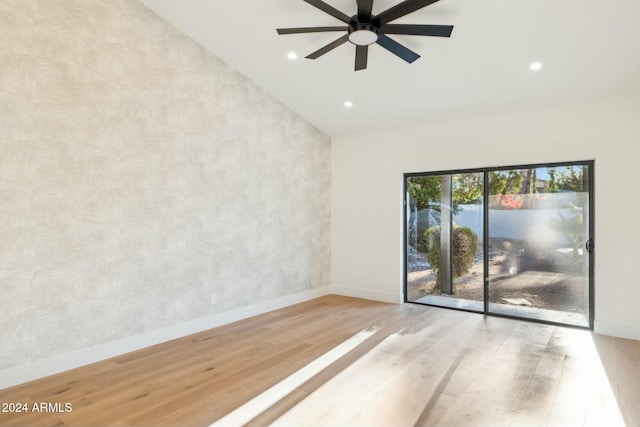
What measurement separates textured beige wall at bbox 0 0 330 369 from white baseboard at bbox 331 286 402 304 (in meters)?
1.59

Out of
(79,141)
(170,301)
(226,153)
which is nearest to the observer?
(79,141)

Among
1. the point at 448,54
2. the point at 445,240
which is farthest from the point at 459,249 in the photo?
the point at 448,54

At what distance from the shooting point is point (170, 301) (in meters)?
3.97

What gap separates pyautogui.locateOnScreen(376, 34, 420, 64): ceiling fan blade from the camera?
3.16m

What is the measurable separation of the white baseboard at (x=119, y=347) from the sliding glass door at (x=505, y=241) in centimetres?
257

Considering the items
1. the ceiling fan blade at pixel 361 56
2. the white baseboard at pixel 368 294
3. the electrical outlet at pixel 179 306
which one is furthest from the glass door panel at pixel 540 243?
the electrical outlet at pixel 179 306

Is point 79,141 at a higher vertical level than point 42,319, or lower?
higher

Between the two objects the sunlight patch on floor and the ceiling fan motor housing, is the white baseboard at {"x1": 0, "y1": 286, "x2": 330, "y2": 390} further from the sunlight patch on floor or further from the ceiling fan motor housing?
the ceiling fan motor housing

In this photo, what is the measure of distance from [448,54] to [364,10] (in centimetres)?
148

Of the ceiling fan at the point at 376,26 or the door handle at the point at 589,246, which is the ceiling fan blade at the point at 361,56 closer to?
the ceiling fan at the point at 376,26

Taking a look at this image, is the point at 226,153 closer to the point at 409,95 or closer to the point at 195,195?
the point at 195,195

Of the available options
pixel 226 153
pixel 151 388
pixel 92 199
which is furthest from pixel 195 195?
pixel 151 388

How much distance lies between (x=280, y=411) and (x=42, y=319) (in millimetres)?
2254

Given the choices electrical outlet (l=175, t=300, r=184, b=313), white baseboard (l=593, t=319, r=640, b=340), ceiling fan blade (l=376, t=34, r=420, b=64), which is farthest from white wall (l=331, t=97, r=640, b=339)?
electrical outlet (l=175, t=300, r=184, b=313)
